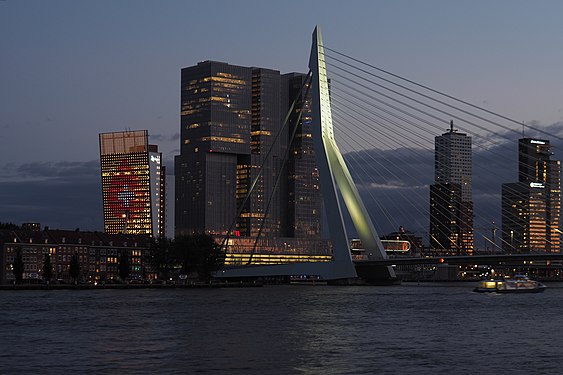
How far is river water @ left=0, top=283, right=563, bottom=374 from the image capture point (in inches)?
1340

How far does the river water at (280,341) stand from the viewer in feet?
112

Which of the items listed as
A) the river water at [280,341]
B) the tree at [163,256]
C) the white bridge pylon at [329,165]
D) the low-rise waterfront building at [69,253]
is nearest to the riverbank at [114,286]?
the tree at [163,256]

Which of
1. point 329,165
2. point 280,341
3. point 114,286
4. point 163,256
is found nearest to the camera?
point 280,341

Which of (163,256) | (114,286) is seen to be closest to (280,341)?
(114,286)

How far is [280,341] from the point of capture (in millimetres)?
42844

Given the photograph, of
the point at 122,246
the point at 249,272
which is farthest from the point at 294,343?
the point at 122,246

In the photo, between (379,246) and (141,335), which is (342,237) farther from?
(141,335)

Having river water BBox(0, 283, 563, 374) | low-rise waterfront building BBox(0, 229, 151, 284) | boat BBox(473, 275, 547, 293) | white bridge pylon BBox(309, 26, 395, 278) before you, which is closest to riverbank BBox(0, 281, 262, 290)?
low-rise waterfront building BBox(0, 229, 151, 284)

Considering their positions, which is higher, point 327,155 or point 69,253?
point 327,155

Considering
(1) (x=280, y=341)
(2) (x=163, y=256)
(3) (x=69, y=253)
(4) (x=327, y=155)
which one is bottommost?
(3) (x=69, y=253)

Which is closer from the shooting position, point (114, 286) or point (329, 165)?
point (329, 165)

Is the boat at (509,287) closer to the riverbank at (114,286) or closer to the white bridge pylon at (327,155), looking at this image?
the white bridge pylon at (327,155)

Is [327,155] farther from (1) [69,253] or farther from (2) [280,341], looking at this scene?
(1) [69,253]

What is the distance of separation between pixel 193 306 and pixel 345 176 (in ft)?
78.8
